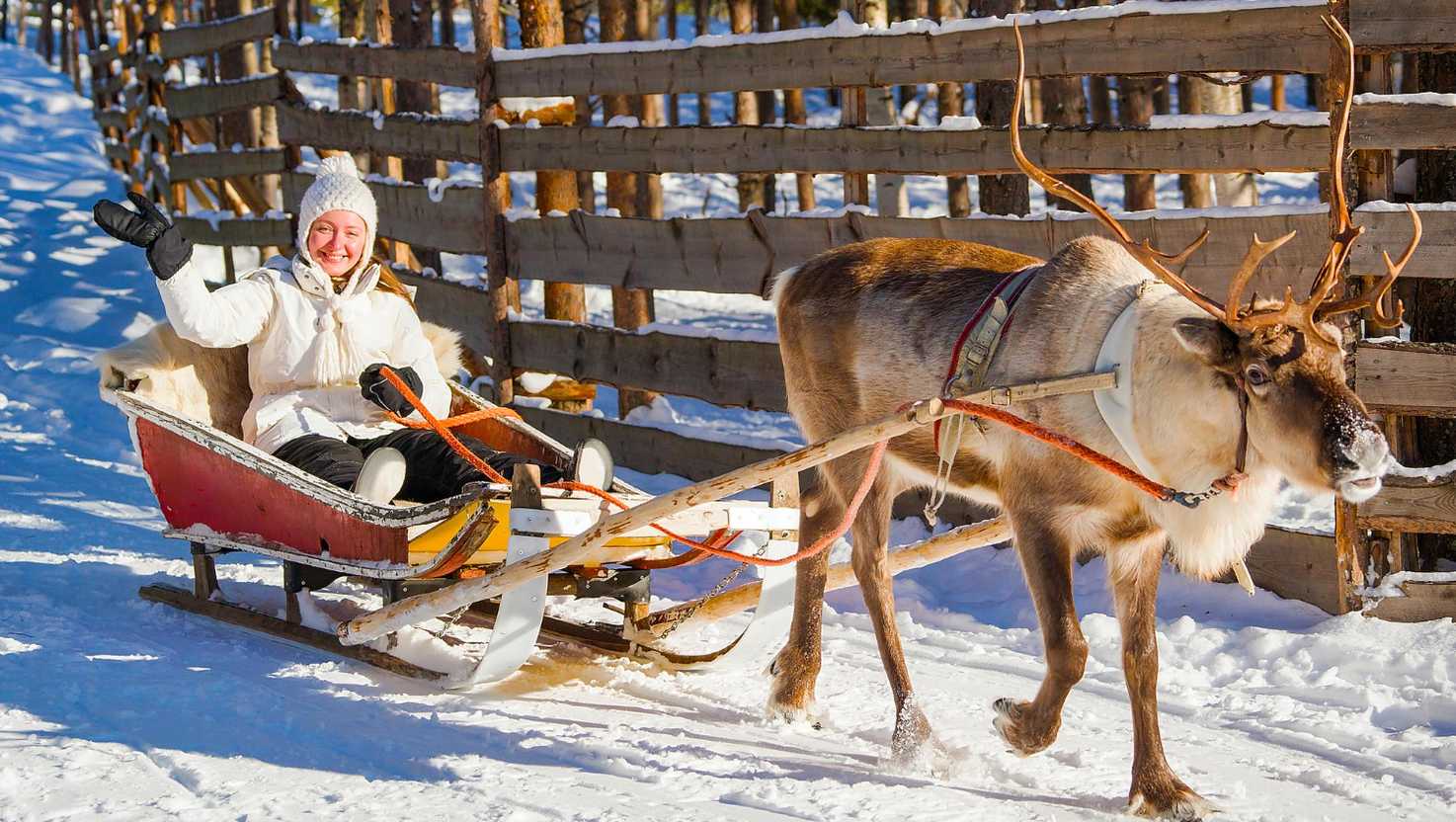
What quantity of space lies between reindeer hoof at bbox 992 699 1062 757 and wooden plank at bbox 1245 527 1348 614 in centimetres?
191

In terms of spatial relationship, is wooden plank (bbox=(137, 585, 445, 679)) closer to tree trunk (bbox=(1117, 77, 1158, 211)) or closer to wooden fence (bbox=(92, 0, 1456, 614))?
wooden fence (bbox=(92, 0, 1456, 614))

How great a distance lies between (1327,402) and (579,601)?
3.32 meters

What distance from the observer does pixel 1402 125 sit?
5062 mm

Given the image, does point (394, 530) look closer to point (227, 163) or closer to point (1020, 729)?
point (1020, 729)

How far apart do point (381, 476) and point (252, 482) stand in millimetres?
531

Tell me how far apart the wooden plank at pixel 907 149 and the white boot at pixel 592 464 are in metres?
2.16

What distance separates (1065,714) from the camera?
4629 mm

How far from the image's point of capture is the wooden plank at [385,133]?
8.81 meters

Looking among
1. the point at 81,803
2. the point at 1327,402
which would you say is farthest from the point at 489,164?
the point at 1327,402

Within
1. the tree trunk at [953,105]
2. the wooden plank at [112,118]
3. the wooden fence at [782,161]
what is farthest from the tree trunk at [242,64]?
the tree trunk at [953,105]

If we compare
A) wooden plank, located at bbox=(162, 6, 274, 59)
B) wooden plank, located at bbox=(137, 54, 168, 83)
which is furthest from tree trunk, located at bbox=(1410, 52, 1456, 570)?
wooden plank, located at bbox=(137, 54, 168, 83)

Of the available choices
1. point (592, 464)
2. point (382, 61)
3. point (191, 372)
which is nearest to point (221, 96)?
point (382, 61)

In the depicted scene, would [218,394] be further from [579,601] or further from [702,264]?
[702,264]

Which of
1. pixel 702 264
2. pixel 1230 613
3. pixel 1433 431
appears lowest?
pixel 1230 613
